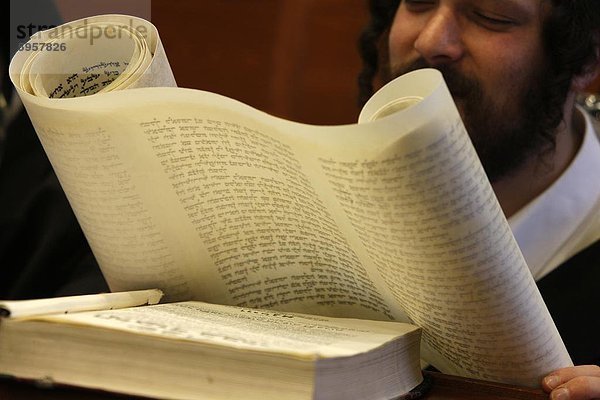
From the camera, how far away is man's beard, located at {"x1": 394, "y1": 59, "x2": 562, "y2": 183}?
3.57 ft

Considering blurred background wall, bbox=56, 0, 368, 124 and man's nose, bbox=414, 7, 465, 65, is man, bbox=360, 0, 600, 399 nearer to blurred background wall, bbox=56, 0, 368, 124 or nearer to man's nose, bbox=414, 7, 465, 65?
man's nose, bbox=414, 7, 465, 65

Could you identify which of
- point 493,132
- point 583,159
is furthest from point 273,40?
point 583,159

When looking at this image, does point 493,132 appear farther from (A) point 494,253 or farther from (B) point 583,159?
(A) point 494,253

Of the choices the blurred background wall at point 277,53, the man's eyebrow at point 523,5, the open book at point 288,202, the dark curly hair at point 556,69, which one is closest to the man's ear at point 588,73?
the dark curly hair at point 556,69

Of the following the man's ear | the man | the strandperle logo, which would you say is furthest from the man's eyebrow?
the strandperle logo

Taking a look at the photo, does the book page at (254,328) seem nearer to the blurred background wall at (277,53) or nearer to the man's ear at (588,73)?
the man's ear at (588,73)

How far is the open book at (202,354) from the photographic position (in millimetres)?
432

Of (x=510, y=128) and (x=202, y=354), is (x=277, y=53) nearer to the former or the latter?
(x=510, y=128)

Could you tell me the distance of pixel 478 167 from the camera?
480mm

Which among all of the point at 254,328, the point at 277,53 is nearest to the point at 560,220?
the point at 254,328

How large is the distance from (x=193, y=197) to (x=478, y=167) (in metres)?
0.21

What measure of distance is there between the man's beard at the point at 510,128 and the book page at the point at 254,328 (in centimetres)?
58

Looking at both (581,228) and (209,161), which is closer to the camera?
(209,161)

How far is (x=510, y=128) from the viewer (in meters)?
1.13
